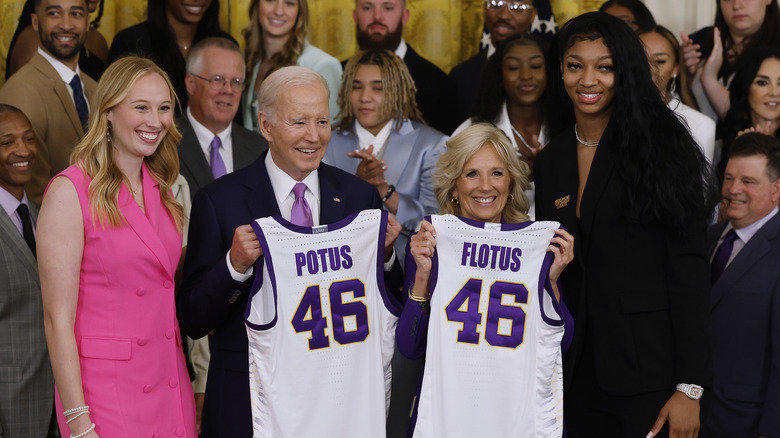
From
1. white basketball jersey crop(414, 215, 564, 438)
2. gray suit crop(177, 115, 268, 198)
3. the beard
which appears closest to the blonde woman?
the beard

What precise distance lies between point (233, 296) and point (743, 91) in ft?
11.7

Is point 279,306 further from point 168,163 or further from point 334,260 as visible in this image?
point 168,163

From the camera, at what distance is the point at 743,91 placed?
5355mm

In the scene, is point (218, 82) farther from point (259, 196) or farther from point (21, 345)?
point (259, 196)

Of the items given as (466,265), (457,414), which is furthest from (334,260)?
(457,414)

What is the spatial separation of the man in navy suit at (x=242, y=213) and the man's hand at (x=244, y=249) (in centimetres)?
8

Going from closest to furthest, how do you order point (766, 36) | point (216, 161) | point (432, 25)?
point (216, 161), point (766, 36), point (432, 25)

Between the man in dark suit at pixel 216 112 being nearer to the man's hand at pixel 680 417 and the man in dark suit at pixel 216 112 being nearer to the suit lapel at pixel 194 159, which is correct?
the suit lapel at pixel 194 159

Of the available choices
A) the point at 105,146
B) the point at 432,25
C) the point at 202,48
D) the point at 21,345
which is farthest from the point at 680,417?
the point at 432,25

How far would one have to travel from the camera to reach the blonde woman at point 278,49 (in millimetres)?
5559

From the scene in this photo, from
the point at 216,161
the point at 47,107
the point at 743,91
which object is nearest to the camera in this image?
the point at 47,107

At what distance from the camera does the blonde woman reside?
5.56 metres

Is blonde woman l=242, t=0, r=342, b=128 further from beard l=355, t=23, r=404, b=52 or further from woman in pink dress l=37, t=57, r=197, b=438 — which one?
woman in pink dress l=37, t=57, r=197, b=438

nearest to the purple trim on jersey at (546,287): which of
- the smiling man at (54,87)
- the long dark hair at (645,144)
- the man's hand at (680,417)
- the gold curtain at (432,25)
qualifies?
the long dark hair at (645,144)
